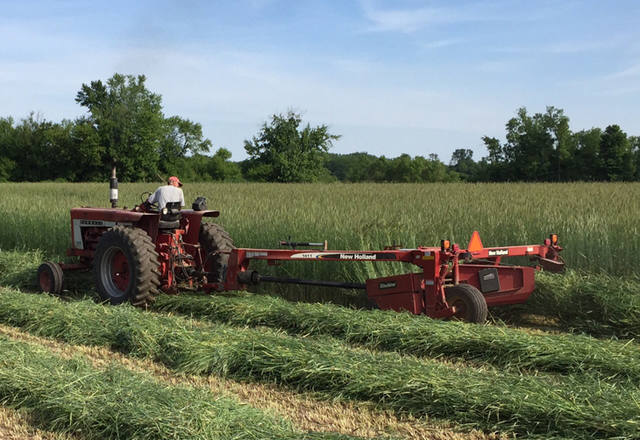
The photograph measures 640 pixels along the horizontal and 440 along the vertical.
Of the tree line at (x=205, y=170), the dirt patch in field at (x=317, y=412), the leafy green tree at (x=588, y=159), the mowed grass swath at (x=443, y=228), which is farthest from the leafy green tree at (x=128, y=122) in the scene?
the dirt patch in field at (x=317, y=412)

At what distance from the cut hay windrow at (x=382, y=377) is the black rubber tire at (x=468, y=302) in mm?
949

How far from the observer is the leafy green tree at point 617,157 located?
57.9 metres

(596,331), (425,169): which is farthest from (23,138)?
(596,331)

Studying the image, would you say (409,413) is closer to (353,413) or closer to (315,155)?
(353,413)

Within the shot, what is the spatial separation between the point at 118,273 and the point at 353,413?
16.4 ft

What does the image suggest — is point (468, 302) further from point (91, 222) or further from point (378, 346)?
point (91, 222)

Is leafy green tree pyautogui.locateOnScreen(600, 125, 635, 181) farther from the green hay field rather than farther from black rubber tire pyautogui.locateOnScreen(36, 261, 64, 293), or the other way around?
black rubber tire pyautogui.locateOnScreen(36, 261, 64, 293)

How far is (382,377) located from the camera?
4555 mm

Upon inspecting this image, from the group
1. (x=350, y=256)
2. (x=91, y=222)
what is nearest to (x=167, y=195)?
(x=91, y=222)

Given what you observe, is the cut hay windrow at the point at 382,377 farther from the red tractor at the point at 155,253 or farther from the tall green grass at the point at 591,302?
the tall green grass at the point at 591,302

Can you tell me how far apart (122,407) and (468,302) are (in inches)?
134

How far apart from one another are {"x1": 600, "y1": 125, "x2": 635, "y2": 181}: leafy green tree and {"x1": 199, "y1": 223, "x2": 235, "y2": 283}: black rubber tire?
56.3m

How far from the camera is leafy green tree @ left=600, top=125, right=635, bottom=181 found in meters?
57.9

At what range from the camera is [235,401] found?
4.21 meters
